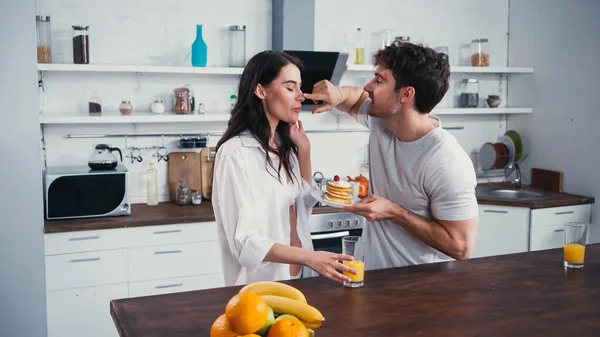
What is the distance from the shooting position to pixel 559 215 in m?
4.44

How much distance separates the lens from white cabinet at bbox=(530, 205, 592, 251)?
4352mm

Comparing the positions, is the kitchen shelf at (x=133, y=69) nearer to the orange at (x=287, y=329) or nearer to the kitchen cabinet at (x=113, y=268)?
the kitchen cabinet at (x=113, y=268)

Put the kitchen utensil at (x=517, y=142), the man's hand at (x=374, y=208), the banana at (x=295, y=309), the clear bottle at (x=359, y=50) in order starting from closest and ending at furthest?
the banana at (x=295, y=309), the man's hand at (x=374, y=208), the clear bottle at (x=359, y=50), the kitchen utensil at (x=517, y=142)

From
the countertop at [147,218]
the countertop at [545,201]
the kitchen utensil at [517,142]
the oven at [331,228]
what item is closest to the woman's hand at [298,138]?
the countertop at [147,218]

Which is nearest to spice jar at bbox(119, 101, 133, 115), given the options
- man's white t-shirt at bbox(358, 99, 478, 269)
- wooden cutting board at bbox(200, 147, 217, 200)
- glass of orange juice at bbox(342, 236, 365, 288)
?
wooden cutting board at bbox(200, 147, 217, 200)

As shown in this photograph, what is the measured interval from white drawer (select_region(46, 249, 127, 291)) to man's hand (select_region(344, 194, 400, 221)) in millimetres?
1846

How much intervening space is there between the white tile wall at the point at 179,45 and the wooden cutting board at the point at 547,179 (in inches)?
32.3

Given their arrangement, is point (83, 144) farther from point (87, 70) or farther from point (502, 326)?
point (502, 326)

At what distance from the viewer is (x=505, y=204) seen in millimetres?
4391

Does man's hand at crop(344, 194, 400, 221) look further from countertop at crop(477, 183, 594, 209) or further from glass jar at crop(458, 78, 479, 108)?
glass jar at crop(458, 78, 479, 108)

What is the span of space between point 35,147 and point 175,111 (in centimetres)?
100

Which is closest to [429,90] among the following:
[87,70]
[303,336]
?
[303,336]

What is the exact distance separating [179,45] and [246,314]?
10.5 ft

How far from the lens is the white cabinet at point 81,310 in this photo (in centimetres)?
355
